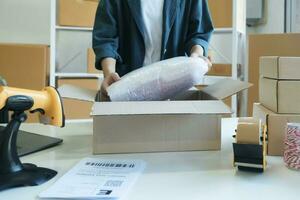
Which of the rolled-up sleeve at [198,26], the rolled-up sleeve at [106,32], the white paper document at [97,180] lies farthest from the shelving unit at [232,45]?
the white paper document at [97,180]

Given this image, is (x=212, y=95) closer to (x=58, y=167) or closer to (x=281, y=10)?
(x=58, y=167)

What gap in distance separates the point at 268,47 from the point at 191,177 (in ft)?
4.93

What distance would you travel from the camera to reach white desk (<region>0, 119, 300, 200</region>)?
0.47 m

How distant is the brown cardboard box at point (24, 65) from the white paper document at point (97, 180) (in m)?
1.60

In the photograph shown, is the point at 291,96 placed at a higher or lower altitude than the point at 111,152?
higher

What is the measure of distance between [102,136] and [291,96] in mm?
406

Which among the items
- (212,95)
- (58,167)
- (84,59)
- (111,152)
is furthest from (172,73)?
(84,59)

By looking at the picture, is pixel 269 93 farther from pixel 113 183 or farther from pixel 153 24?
pixel 153 24

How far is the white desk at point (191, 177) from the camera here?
467mm

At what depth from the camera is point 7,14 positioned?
7.93 feet

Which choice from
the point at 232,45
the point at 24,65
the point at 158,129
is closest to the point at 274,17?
the point at 232,45

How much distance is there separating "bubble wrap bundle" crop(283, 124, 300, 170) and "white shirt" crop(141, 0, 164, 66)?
2.04 ft

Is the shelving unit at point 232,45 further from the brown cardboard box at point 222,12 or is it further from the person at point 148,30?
the person at point 148,30

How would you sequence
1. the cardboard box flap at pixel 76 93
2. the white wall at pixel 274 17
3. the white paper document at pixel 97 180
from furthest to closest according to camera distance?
the white wall at pixel 274 17 < the cardboard box flap at pixel 76 93 < the white paper document at pixel 97 180
